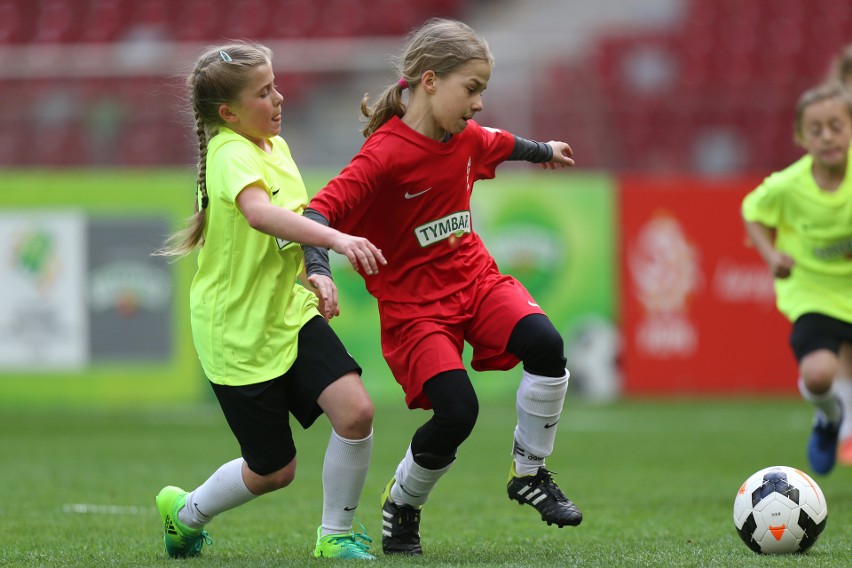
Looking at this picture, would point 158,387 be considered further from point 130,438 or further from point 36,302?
point 130,438

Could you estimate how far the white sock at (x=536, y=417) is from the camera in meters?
4.46

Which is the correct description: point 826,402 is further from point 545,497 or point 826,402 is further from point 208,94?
point 208,94

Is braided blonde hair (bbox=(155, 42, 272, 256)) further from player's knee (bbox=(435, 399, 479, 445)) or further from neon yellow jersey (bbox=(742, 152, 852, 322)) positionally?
neon yellow jersey (bbox=(742, 152, 852, 322))

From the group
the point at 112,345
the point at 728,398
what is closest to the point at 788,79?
the point at 728,398

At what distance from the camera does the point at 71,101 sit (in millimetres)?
12242

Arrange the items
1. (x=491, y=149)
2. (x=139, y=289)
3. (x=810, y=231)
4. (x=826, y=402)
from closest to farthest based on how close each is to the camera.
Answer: (x=491, y=149), (x=826, y=402), (x=810, y=231), (x=139, y=289)

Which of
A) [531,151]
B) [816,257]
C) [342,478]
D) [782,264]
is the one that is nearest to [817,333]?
[816,257]

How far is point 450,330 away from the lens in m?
4.45

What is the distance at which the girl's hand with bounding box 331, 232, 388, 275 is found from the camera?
377cm

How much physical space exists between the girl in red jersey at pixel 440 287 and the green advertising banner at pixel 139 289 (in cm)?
664

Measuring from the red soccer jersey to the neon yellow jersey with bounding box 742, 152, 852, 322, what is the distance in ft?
8.00

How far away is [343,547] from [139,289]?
7513mm

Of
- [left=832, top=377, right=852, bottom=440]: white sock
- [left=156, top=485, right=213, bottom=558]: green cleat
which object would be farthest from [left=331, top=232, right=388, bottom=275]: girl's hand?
[left=832, top=377, right=852, bottom=440]: white sock

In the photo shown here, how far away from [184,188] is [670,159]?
4.79 m
